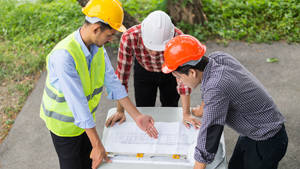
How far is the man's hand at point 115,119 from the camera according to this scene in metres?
2.04

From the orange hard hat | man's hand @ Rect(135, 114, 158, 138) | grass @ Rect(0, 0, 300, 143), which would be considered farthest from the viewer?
grass @ Rect(0, 0, 300, 143)

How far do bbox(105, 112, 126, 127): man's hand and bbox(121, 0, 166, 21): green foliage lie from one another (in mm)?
3127

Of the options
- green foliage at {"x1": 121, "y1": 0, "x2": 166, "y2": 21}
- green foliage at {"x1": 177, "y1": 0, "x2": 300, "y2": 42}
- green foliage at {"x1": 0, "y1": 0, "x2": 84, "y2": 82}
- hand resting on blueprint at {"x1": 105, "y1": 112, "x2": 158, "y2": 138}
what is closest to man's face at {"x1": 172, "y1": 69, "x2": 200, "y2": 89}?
hand resting on blueprint at {"x1": 105, "y1": 112, "x2": 158, "y2": 138}

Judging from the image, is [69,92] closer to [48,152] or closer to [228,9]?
[48,152]

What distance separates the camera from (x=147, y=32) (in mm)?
1932

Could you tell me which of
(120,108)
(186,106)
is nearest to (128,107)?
(120,108)

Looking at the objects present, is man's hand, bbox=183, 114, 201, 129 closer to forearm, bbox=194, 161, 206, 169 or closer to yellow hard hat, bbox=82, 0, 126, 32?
forearm, bbox=194, 161, 206, 169

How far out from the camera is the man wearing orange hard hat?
143 centimetres

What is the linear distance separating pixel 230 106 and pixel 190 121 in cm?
47

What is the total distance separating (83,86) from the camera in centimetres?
169

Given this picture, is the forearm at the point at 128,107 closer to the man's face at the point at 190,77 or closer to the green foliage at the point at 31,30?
the man's face at the point at 190,77

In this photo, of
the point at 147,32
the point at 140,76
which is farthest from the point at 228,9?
the point at 147,32

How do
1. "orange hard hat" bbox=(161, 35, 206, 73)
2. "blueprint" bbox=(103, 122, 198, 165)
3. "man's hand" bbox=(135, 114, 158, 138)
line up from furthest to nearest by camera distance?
1. "man's hand" bbox=(135, 114, 158, 138)
2. "blueprint" bbox=(103, 122, 198, 165)
3. "orange hard hat" bbox=(161, 35, 206, 73)

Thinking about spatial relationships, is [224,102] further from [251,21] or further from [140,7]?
[140,7]
